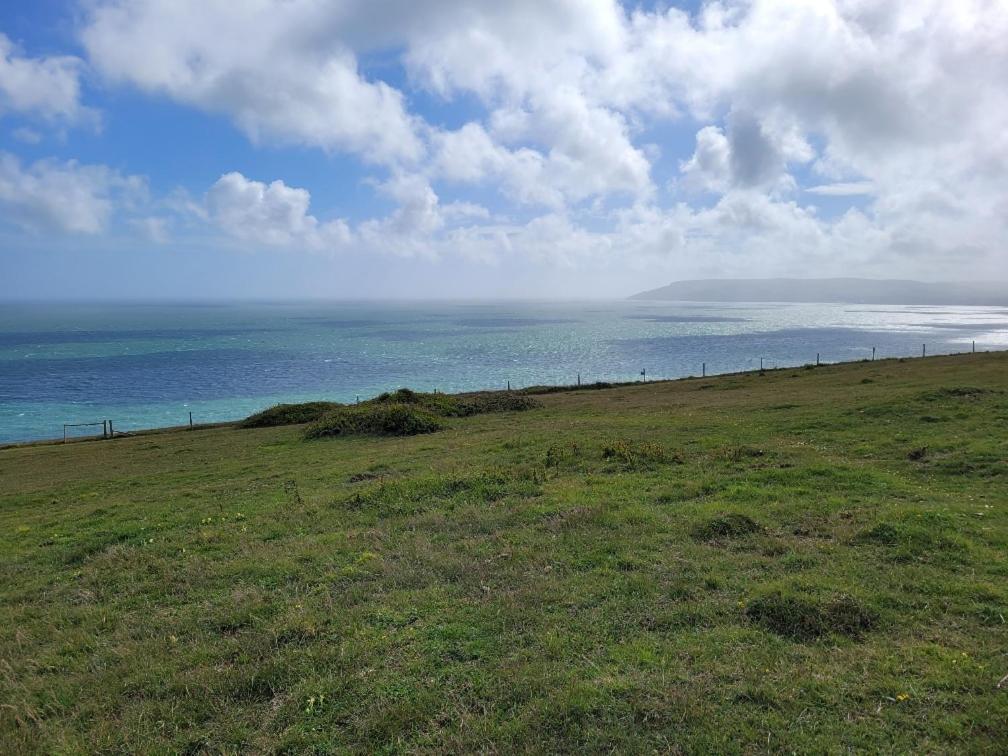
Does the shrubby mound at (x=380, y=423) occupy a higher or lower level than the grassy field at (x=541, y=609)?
lower

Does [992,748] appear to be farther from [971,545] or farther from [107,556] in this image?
[107,556]

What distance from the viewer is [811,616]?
7.48 meters

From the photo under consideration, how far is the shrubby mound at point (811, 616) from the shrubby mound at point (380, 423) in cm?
2491

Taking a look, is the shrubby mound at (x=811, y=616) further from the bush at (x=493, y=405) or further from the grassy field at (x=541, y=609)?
the bush at (x=493, y=405)

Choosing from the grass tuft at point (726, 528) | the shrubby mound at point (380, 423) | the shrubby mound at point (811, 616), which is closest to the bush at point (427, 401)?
the shrubby mound at point (380, 423)

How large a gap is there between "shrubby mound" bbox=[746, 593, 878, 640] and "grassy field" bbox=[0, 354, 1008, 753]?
0.03 metres

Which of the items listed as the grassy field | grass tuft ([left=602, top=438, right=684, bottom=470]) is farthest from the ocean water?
the grassy field

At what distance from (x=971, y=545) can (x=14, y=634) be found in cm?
1580

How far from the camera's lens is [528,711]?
596 centimetres

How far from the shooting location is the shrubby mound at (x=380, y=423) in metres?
31.6

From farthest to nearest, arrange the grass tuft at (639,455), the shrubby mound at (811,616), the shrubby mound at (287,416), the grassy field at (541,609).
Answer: the shrubby mound at (287,416)
the grass tuft at (639,455)
the shrubby mound at (811,616)
the grassy field at (541,609)

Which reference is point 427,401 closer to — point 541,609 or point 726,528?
point 726,528

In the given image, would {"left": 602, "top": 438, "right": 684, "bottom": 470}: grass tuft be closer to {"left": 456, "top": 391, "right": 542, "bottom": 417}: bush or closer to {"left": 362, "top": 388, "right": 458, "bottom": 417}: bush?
{"left": 362, "top": 388, "right": 458, "bottom": 417}: bush

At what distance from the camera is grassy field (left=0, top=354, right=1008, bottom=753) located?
5879mm
